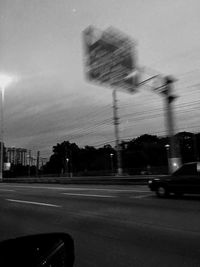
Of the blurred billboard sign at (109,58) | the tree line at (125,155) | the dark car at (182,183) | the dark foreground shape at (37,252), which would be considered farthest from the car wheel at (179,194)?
the tree line at (125,155)

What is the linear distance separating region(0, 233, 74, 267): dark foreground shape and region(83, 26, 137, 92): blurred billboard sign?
54.7ft

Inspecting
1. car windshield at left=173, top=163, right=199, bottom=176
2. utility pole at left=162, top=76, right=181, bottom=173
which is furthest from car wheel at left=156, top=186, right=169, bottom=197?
utility pole at left=162, top=76, right=181, bottom=173

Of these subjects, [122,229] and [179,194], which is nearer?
[122,229]

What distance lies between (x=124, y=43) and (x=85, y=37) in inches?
93.5

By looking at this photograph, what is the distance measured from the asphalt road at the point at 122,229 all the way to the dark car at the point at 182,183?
2.16 m

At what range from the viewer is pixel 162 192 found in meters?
14.0

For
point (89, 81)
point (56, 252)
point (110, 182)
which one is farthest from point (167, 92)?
point (56, 252)

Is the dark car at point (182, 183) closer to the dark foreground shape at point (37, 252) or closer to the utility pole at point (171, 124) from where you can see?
the utility pole at point (171, 124)

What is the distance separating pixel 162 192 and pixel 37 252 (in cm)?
1288

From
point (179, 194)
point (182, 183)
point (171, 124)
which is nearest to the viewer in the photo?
point (182, 183)

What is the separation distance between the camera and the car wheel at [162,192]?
45.5 feet

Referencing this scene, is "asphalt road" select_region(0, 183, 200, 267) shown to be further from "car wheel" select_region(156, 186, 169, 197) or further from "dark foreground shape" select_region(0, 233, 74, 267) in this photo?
"dark foreground shape" select_region(0, 233, 74, 267)

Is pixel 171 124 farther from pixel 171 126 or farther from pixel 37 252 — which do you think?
pixel 37 252

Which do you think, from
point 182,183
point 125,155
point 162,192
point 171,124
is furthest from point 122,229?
point 125,155
